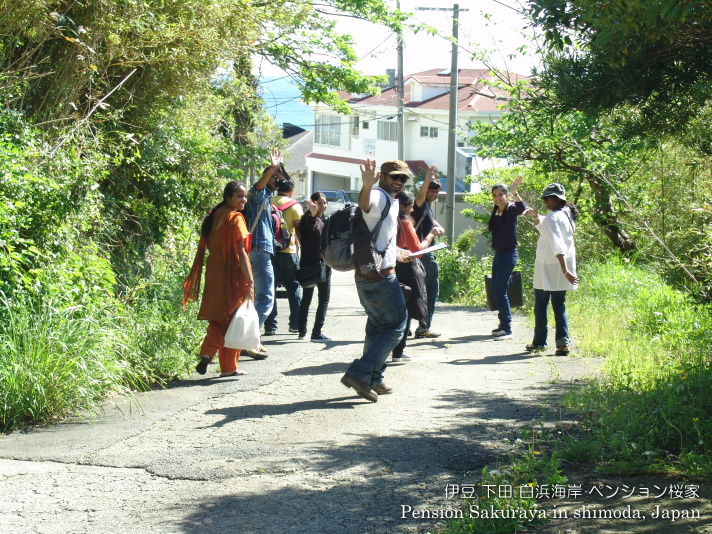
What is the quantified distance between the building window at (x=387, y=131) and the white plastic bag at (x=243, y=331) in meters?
40.5

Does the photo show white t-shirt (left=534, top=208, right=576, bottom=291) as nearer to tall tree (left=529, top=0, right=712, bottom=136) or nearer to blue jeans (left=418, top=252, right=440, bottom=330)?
blue jeans (left=418, top=252, right=440, bottom=330)

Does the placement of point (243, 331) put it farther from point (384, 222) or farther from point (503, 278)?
point (503, 278)

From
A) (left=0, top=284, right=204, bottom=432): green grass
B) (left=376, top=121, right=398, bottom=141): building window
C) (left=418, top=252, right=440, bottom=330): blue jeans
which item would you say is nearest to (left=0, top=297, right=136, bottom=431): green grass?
(left=0, top=284, right=204, bottom=432): green grass

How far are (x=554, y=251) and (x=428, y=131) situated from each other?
122 feet

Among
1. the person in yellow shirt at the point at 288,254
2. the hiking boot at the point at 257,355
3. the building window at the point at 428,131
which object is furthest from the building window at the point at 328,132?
the hiking boot at the point at 257,355

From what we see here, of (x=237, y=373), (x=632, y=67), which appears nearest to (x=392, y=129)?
(x=237, y=373)

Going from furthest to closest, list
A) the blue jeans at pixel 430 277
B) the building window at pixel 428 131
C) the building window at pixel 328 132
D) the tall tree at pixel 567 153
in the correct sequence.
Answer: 1. the building window at pixel 328 132
2. the building window at pixel 428 131
3. the tall tree at pixel 567 153
4. the blue jeans at pixel 430 277

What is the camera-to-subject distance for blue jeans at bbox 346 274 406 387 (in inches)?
259

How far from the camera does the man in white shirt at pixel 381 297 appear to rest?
21.4 feet

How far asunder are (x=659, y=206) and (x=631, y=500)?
1187 centimetres

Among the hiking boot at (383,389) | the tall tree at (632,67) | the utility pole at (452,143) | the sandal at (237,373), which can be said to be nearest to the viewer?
the tall tree at (632,67)

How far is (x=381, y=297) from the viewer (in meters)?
6.64

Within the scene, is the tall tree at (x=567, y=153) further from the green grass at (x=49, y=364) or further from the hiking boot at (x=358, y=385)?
the green grass at (x=49, y=364)

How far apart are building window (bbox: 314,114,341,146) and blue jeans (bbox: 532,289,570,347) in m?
44.1
